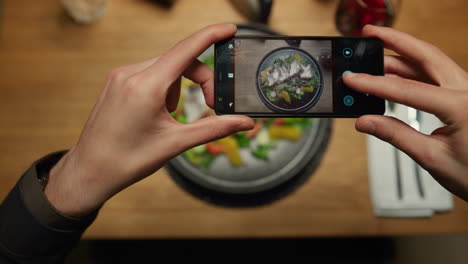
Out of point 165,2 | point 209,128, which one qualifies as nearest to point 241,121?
point 209,128

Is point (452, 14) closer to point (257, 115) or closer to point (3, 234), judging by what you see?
point (257, 115)

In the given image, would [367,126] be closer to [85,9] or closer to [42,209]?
[42,209]

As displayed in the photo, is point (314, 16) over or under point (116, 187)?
over

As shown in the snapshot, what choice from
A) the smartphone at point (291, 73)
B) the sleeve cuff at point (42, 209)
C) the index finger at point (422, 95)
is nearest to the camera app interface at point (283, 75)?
the smartphone at point (291, 73)

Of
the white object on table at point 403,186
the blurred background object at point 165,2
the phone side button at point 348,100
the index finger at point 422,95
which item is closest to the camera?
the index finger at point 422,95

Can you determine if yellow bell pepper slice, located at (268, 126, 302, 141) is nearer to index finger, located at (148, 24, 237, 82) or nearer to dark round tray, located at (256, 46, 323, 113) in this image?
dark round tray, located at (256, 46, 323, 113)

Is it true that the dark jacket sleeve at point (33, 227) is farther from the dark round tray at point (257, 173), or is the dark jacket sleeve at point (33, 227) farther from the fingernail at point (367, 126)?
the fingernail at point (367, 126)

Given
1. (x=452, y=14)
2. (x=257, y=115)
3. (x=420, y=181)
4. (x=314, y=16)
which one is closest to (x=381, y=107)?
(x=257, y=115)
